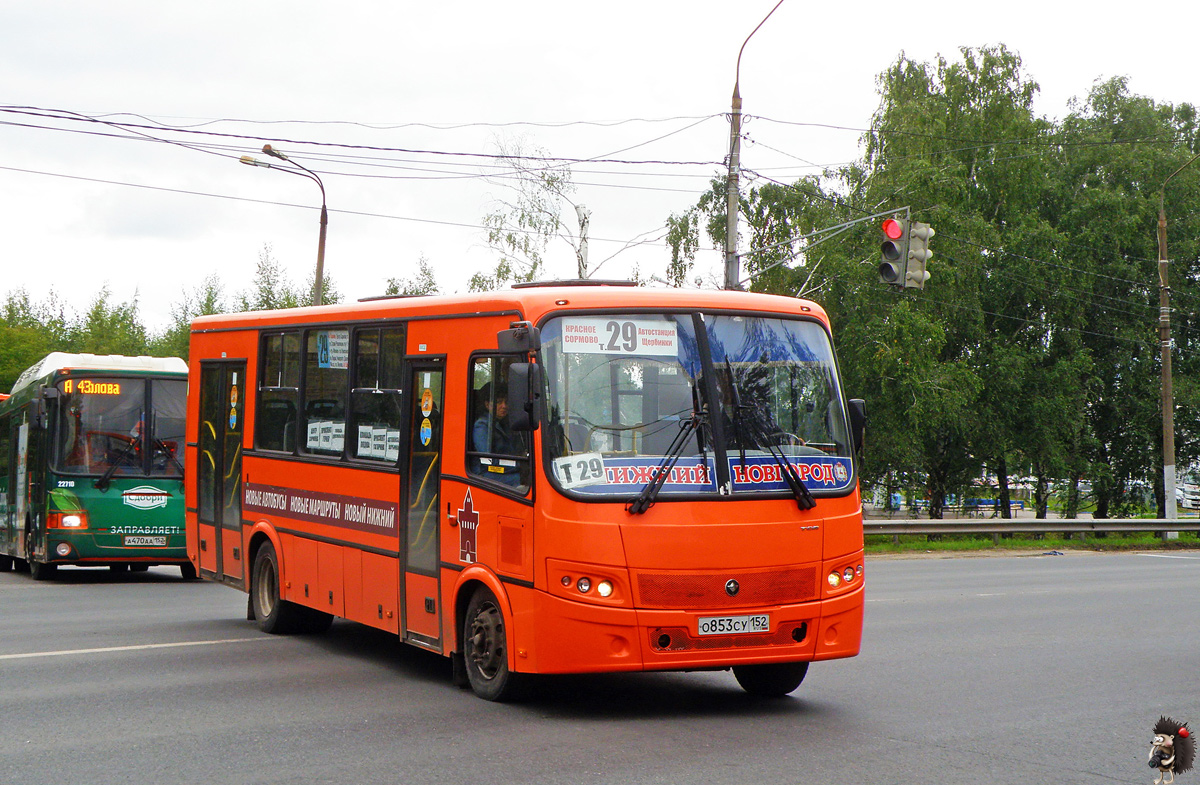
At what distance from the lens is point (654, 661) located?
25.9 feet

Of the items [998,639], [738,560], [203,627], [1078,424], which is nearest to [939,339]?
[1078,424]

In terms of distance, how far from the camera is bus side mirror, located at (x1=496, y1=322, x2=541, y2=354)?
8312mm

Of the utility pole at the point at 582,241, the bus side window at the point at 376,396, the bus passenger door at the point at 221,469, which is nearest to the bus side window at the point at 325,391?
the bus side window at the point at 376,396

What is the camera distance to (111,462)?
18719 millimetres

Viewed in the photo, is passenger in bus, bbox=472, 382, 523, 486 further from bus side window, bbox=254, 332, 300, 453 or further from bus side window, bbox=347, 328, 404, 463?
bus side window, bbox=254, 332, 300, 453

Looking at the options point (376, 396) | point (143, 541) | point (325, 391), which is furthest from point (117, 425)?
point (376, 396)

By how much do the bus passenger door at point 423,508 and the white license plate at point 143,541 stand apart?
9.99 metres

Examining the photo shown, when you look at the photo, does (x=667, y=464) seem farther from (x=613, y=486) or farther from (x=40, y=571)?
(x=40, y=571)

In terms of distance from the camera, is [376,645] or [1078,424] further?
[1078,424]

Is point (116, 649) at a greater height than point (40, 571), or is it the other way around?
point (116, 649)

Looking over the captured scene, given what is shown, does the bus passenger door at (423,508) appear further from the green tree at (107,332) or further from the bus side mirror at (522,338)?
the green tree at (107,332)

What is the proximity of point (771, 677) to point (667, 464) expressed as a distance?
1.86 metres

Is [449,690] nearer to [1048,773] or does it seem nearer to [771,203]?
[1048,773]

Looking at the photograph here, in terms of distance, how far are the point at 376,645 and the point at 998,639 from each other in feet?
18.2
